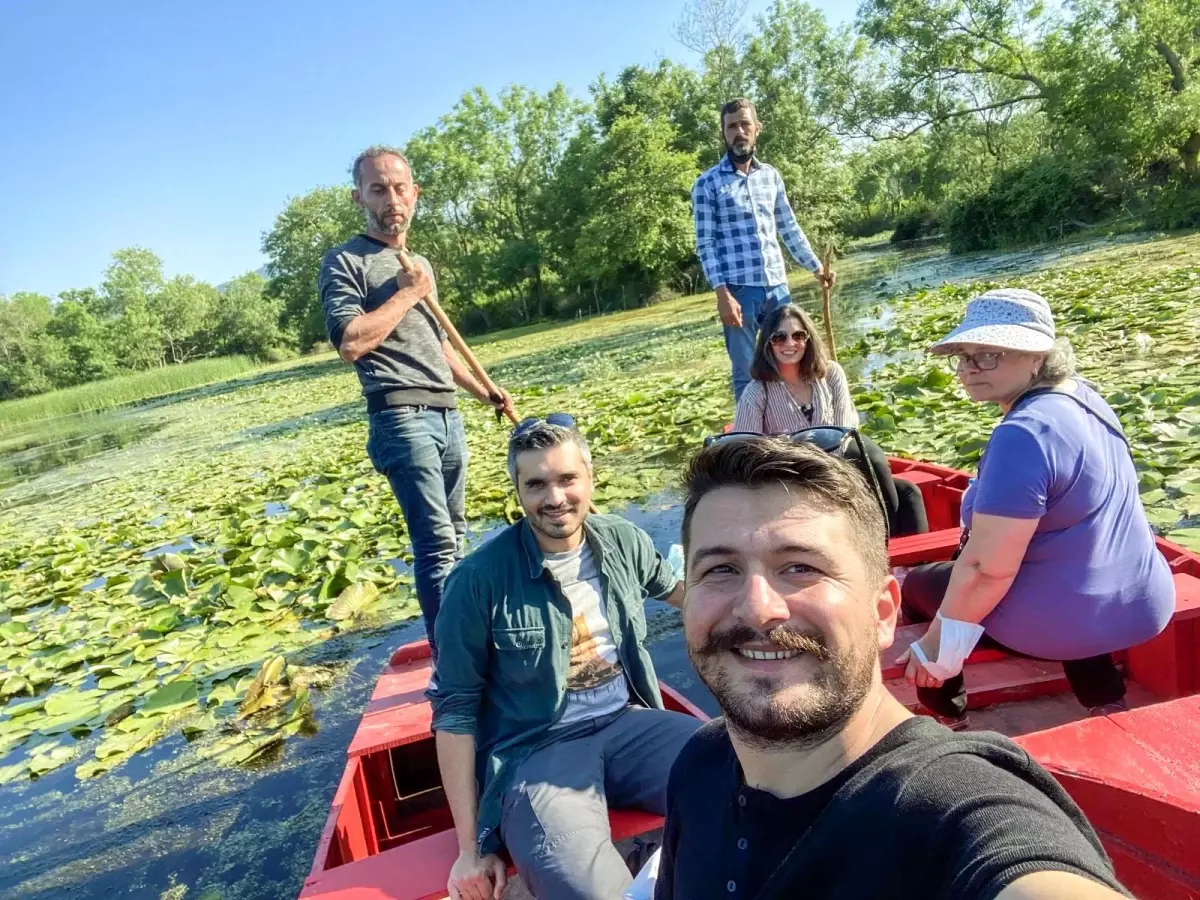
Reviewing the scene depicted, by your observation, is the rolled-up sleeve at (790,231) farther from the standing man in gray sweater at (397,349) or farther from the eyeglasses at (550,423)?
the eyeglasses at (550,423)

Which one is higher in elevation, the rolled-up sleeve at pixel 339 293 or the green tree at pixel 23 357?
the green tree at pixel 23 357

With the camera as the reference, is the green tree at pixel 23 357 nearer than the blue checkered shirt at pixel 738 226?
No

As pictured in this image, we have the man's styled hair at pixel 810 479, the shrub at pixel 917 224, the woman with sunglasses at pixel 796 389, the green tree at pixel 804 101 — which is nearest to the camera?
the man's styled hair at pixel 810 479

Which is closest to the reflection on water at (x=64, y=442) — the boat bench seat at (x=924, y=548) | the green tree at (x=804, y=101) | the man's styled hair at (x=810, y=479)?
the boat bench seat at (x=924, y=548)

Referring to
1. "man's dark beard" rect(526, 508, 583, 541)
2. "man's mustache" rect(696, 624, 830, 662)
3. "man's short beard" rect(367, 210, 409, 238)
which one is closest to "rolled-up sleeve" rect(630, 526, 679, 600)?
"man's dark beard" rect(526, 508, 583, 541)

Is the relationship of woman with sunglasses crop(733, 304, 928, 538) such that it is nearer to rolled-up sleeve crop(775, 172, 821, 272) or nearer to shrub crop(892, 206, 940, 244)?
rolled-up sleeve crop(775, 172, 821, 272)

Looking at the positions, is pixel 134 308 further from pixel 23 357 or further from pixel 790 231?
pixel 790 231

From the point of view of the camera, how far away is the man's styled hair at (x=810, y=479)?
1220mm

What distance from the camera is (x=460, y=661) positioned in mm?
2242

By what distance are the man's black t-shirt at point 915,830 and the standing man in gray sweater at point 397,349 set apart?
2.32 m

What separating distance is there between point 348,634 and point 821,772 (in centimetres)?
487

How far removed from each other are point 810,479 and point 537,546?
4.23 feet

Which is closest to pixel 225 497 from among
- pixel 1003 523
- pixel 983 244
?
pixel 1003 523

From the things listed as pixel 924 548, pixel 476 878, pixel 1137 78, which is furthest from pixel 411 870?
pixel 1137 78
